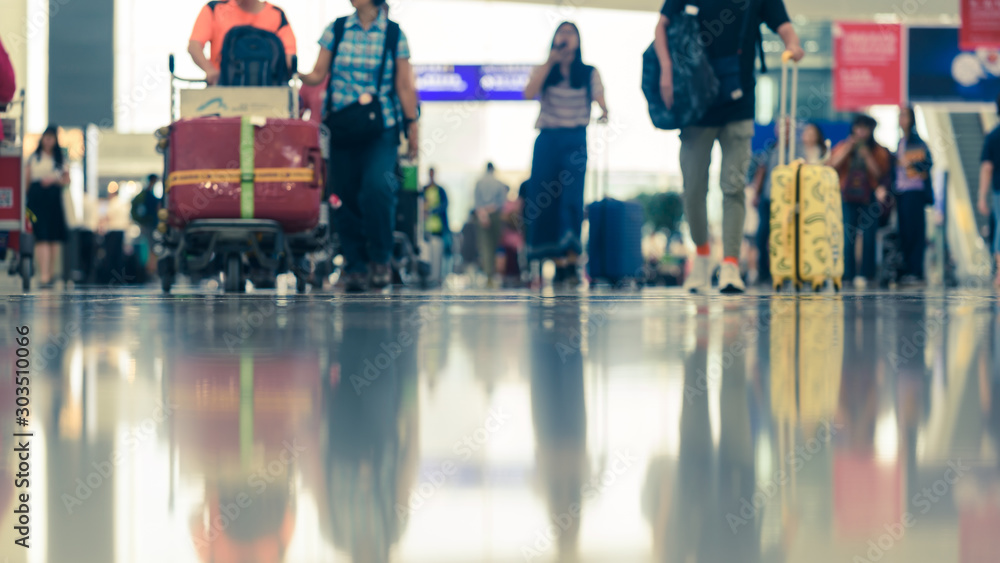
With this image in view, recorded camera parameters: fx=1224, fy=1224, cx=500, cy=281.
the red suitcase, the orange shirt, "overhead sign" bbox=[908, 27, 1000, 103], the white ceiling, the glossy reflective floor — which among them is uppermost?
the white ceiling

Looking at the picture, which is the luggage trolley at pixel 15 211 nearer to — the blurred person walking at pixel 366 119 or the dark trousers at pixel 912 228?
the blurred person walking at pixel 366 119

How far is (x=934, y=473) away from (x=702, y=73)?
4962mm

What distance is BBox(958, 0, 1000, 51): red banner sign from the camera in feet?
49.4

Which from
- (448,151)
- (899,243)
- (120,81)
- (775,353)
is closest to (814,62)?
(448,151)

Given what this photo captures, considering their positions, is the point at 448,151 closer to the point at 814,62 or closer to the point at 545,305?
the point at 814,62

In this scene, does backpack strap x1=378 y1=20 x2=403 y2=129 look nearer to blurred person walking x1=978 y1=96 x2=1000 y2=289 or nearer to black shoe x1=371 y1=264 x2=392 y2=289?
black shoe x1=371 y1=264 x2=392 y2=289

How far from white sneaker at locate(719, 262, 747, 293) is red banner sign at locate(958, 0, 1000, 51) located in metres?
10.5

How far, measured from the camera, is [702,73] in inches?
231

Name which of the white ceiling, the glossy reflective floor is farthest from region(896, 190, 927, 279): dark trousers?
the white ceiling

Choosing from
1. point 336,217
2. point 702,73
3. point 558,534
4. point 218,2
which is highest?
point 218,2

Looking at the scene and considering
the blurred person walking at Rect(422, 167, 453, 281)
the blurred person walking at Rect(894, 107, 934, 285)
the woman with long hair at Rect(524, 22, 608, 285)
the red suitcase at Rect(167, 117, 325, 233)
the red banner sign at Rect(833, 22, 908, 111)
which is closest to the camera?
the red suitcase at Rect(167, 117, 325, 233)

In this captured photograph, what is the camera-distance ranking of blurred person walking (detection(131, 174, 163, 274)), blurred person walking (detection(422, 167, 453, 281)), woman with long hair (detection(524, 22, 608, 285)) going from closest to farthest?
woman with long hair (detection(524, 22, 608, 285)), blurred person walking (detection(131, 174, 163, 274)), blurred person walking (detection(422, 167, 453, 281))

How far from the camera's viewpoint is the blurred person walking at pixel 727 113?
5957mm

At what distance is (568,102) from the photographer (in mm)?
7320
